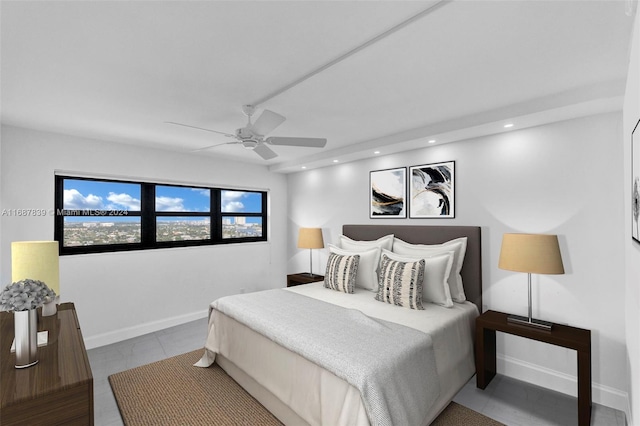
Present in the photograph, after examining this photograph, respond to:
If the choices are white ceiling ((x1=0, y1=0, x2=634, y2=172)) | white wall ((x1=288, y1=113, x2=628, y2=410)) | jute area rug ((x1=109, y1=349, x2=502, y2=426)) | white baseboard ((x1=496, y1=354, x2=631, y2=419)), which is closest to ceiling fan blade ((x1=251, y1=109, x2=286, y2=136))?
white ceiling ((x1=0, y1=0, x2=634, y2=172))

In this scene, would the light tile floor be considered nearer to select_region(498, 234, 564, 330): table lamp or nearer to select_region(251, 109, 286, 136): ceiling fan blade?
select_region(498, 234, 564, 330): table lamp

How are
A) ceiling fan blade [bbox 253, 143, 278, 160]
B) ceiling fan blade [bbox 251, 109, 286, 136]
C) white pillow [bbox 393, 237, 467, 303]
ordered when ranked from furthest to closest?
white pillow [bbox 393, 237, 467, 303], ceiling fan blade [bbox 253, 143, 278, 160], ceiling fan blade [bbox 251, 109, 286, 136]

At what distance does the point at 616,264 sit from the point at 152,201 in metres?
5.08

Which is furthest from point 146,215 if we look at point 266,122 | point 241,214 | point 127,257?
point 266,122

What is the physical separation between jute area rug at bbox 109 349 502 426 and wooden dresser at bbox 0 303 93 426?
1.15 metres

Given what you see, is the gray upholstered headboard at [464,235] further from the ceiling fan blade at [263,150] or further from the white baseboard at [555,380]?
the ceiling fan blade at [263,150]

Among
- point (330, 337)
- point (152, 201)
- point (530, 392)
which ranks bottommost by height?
point (530, 392)

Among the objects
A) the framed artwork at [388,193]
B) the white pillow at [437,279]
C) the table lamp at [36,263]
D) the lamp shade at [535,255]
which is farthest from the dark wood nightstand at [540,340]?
the table lamp at [36,263]

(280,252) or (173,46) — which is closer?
(173,46)

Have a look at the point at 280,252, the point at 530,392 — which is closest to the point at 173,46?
the point at 530,392

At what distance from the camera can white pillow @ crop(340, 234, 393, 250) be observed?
3.78m

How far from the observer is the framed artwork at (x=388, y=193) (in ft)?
12.9

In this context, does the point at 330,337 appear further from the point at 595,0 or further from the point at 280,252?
the point at 280,252

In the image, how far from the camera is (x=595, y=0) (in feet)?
4.64
